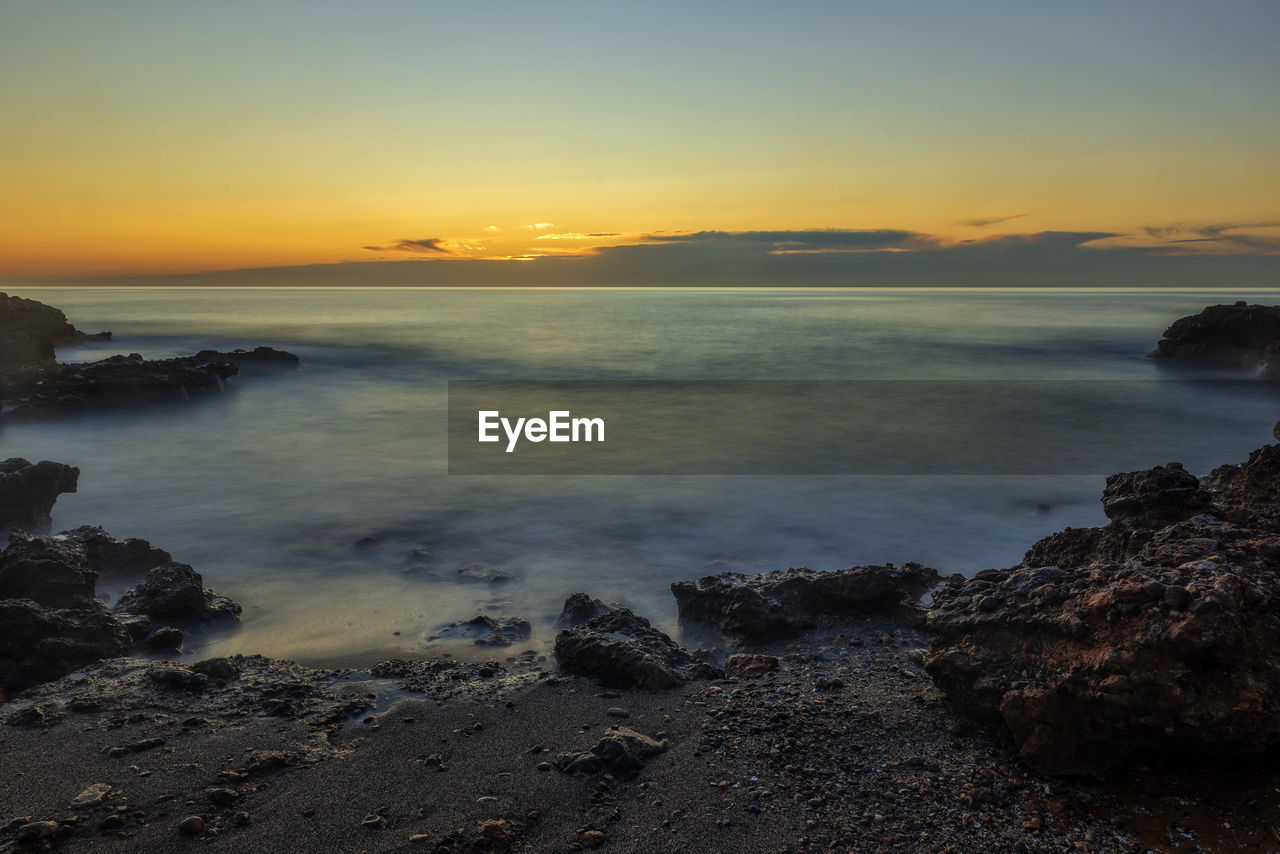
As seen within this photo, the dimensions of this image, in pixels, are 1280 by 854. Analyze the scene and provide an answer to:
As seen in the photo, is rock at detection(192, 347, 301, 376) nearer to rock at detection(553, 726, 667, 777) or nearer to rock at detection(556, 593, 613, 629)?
rock at detection(556, 593, 613, 629)

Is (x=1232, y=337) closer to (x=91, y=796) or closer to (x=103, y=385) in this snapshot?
(x=91, y=796)

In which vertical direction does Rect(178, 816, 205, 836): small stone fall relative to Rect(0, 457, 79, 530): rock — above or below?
below

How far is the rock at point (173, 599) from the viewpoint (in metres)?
6.49

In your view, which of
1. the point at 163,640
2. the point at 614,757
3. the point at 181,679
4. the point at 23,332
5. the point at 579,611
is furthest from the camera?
the point at 23,332

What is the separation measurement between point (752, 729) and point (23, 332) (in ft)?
95.6

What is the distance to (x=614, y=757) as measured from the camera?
405cm

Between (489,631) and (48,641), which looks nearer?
(48,641)

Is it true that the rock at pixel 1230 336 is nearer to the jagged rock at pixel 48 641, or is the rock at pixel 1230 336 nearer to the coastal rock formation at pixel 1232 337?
the coastal rock formation at pixel 1232 337

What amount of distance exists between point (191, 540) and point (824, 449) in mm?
11590

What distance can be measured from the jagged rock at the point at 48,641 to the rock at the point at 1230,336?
2982 cm

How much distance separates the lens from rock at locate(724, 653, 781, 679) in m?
5.30

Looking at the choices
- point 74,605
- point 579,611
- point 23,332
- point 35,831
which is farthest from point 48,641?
point 23,332

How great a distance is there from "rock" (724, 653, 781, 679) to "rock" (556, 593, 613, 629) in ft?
5.42

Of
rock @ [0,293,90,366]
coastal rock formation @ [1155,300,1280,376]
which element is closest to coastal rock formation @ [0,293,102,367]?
rock @ [0,293,90,366]
